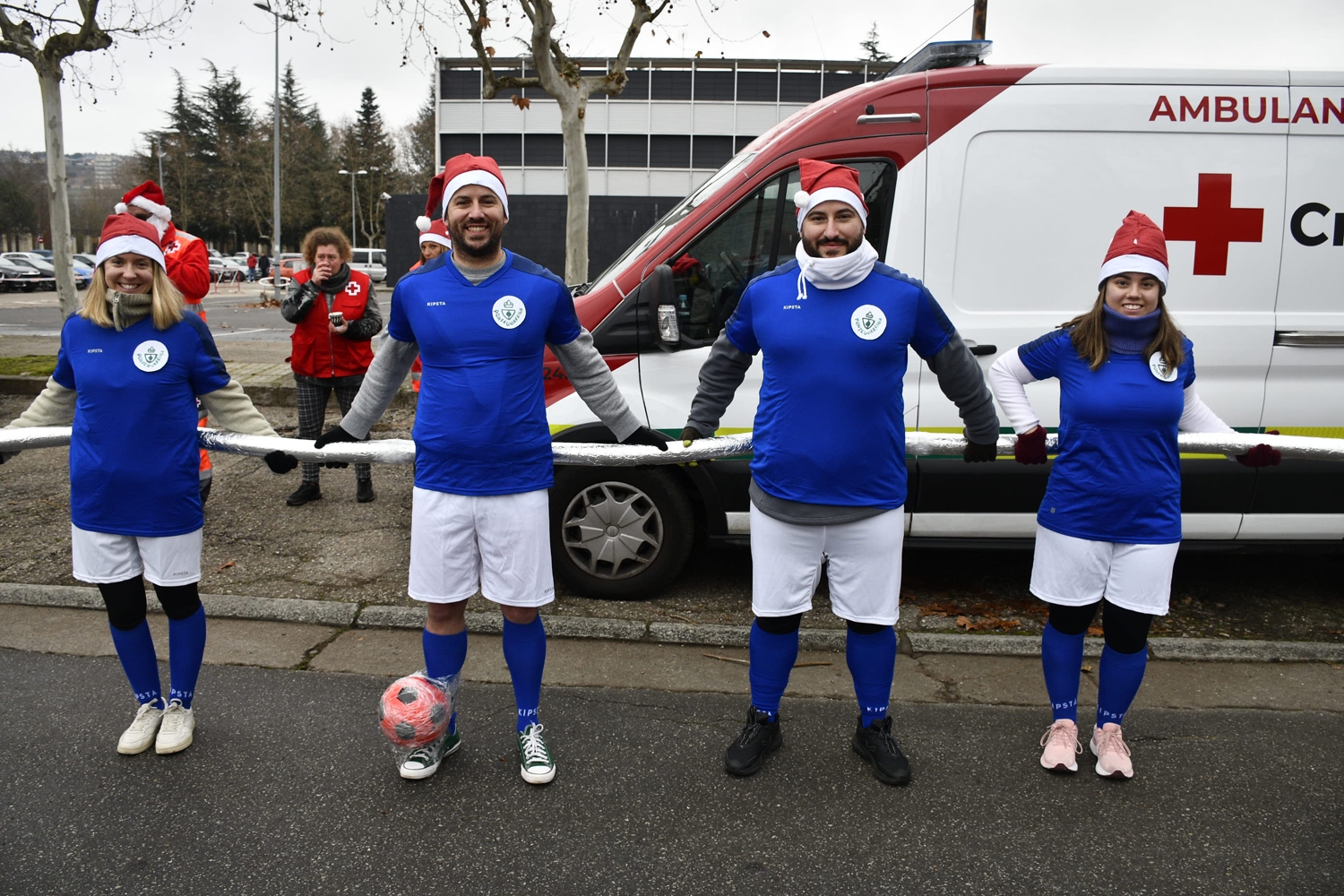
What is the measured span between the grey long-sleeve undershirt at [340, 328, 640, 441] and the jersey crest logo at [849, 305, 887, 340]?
0.82m

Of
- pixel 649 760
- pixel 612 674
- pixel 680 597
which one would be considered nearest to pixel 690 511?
pixel 680 597

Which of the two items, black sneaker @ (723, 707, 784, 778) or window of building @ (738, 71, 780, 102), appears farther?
window of building @ (738, 71, 780, 102)

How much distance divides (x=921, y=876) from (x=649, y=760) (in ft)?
3.31

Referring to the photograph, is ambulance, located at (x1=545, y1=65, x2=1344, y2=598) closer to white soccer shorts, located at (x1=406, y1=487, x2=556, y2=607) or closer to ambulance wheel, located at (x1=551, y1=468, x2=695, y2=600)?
ambulance wheel, located at (x1=551, y1=468, x2=695, y2=600)

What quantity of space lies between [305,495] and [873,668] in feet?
14.8

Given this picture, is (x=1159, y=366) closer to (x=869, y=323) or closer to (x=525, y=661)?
(x=869, y=323)

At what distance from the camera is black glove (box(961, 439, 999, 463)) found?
342 cm

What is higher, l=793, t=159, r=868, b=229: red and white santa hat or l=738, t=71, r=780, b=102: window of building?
l=738, t=71, r=780, b=102: window of building

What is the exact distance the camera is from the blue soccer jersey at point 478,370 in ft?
10.3

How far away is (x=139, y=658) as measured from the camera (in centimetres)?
352

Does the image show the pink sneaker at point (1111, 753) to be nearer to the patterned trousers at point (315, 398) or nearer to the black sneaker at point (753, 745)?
the black sneaker at point (753, 745)

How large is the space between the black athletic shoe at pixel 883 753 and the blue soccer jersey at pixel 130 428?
93.8 inches

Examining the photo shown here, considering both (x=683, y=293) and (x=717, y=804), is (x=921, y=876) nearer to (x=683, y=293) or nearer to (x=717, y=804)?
(x=717, y=804)

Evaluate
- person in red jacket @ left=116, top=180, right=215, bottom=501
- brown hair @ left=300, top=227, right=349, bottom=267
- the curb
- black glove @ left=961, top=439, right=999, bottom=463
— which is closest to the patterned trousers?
person in red jacket @ left=116, top=180, right=215, bottom=501
